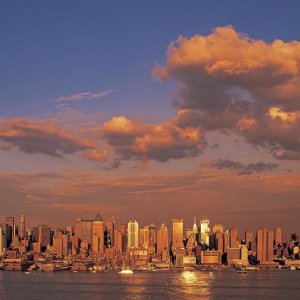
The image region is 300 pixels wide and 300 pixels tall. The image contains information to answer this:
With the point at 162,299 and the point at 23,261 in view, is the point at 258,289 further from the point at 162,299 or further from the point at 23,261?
the point at 23,261

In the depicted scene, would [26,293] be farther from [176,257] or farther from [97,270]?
[176,257]

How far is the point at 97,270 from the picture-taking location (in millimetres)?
114562

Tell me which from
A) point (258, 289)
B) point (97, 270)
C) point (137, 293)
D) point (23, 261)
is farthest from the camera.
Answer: point (23, 261)

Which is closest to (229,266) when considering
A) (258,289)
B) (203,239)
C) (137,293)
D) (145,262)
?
(145,262)

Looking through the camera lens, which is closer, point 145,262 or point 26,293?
point 26,293

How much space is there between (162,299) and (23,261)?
86330mm

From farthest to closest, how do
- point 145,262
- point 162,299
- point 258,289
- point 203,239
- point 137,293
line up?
point 203,239 < point 145,262 < point 258,289 < point 137,293 < point 162,299

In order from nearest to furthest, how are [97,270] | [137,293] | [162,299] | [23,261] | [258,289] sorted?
[162,299]
[137,293]
[258,289]
[97,270]
[23,261]

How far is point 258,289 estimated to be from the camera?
59.8 m

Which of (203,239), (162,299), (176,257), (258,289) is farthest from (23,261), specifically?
(162,299)

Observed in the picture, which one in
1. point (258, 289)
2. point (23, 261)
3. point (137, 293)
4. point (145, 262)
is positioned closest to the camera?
point (137, 293)

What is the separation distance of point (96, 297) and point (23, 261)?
8271cm

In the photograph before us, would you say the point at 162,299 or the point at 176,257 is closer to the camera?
the point at 162,299

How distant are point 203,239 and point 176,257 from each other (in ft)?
104
